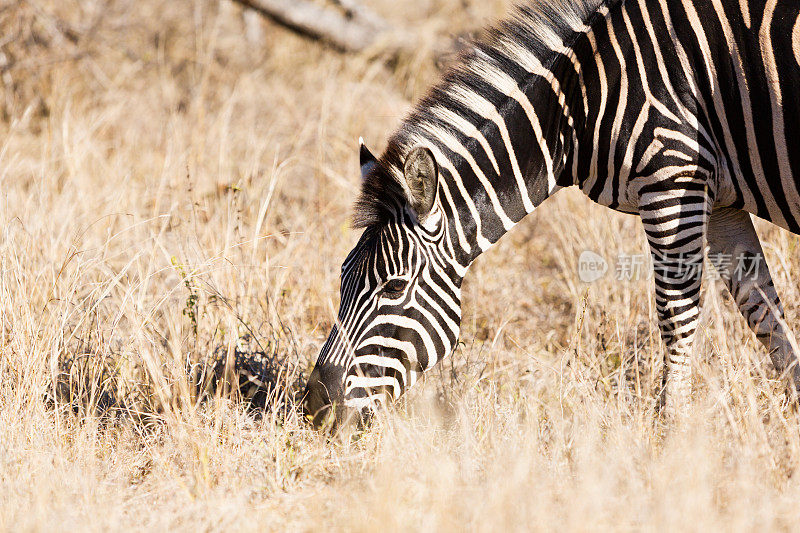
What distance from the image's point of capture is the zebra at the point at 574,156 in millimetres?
3428

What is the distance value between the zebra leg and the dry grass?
0.62ft

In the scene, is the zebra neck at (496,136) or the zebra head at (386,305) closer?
the zebra head at (386,305)

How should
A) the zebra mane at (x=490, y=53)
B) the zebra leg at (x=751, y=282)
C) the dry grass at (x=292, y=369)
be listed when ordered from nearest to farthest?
the dry grass at (x=292, y=369), the zebra mane at (x=490, y=53), the zebra leg at (x=751, y=282)

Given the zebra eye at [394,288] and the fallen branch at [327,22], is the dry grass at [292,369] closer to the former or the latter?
the zebra eye at [394,288]

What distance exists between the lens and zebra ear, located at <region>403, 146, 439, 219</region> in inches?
131

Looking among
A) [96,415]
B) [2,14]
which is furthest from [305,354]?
[2,14]

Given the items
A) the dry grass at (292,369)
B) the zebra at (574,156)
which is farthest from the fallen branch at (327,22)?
the zebra at (574,156)

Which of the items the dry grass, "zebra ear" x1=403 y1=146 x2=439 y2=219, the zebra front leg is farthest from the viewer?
the zebra front leg

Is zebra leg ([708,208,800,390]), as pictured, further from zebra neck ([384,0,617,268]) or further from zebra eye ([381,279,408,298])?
zebra eye ([381,279,408,298])

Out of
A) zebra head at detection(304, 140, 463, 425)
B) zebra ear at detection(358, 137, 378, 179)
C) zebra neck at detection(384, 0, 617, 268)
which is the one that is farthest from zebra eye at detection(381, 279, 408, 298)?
zebra ear at detection(358, 137, 378, 179)

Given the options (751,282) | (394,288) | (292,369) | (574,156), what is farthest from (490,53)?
(292,369)

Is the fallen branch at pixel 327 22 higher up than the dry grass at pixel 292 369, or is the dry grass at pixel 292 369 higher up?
the fallen branch at pixel 327 22

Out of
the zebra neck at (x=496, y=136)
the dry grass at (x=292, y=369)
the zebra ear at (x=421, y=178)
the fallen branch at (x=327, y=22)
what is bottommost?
the dry grass at (x=292, y=369)

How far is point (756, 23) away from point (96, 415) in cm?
377
